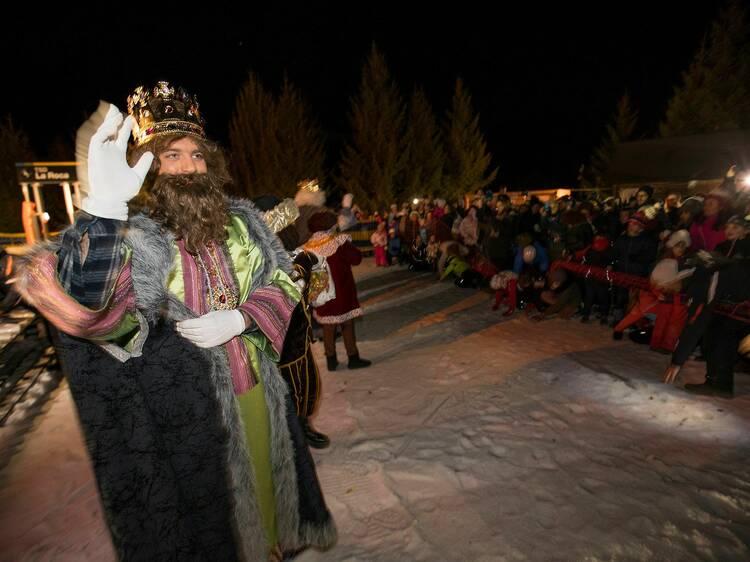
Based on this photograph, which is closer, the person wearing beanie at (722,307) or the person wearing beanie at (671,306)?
the person wearing beanie at (722,307)

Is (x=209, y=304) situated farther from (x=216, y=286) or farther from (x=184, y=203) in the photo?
(x=184, y=203)

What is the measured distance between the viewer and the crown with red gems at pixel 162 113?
185cm

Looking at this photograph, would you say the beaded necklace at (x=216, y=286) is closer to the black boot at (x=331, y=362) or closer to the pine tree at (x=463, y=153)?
the black boot at (x=331, y=362)

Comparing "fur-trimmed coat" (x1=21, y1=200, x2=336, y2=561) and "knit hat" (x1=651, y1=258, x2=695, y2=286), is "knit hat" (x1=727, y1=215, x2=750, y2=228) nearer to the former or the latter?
"knit hat" (x1=651, y1=258, x2=695, y2=286)

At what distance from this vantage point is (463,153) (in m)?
28.2

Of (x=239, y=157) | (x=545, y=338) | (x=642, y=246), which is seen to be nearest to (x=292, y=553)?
(x=545, y=338)

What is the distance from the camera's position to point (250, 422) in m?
1.90

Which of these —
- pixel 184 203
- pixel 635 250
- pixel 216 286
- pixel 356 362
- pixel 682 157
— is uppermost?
pixel 682 157

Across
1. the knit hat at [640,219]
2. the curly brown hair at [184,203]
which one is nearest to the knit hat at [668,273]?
the knit hat at [640,219]

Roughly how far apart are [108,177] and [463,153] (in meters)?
28.9

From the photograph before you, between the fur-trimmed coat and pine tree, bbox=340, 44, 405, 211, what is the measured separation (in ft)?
73.9

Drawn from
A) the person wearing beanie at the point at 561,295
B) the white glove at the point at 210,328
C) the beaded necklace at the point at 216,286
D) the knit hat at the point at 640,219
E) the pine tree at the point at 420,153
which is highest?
the pine tree at the point at 420,153

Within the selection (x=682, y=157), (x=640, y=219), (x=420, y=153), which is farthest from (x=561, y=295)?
(x=420, y=153)

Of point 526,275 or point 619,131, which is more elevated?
point 619,131
